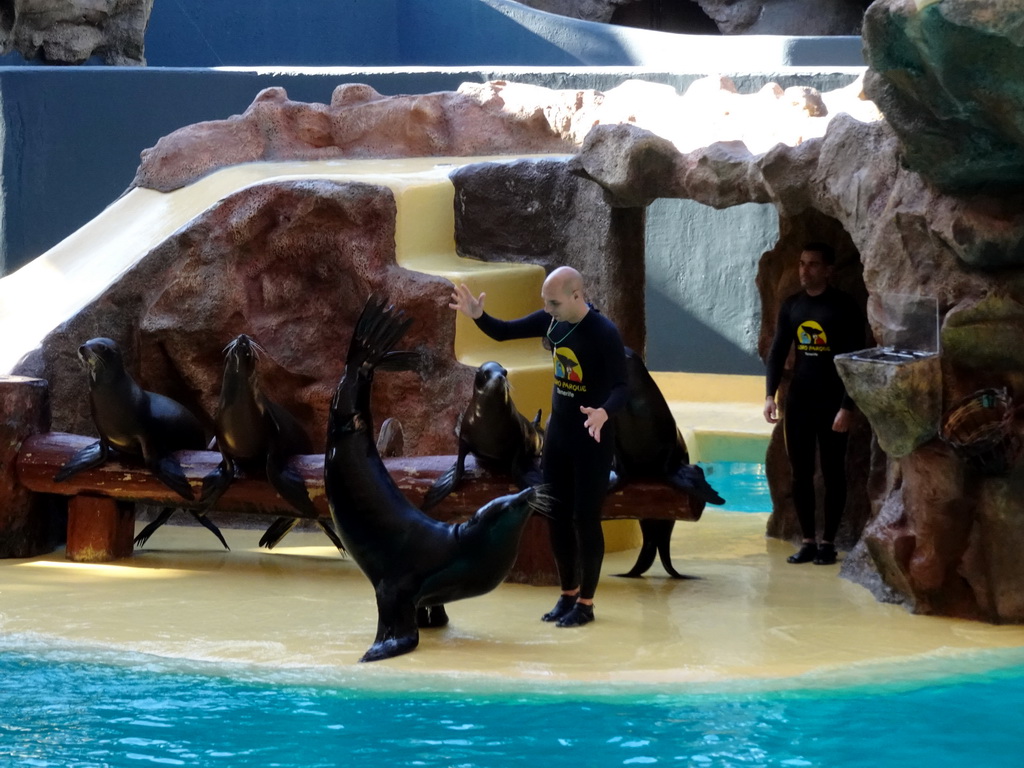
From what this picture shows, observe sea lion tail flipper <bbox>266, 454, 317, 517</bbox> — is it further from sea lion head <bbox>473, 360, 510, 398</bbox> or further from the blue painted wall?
the blue painted wall

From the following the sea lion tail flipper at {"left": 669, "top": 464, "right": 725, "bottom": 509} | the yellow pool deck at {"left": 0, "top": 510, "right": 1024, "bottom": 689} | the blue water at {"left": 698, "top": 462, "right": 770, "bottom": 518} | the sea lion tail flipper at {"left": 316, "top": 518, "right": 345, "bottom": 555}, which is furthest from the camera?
the blue water at {"left": 698, "top": 462, "right": 770, "bottom": 518}

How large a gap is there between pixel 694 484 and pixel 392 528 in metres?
1.61

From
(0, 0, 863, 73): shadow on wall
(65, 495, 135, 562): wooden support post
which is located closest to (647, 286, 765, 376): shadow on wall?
(0, 0, 863, 73): shadow on wall

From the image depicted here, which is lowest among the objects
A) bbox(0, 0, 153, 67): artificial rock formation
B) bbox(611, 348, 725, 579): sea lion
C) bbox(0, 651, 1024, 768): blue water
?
bbox(0, 651, 1024, 768): blue water

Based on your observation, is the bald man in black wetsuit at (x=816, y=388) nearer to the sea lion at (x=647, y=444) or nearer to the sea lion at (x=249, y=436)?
the sea lion at (x=647, y=444)

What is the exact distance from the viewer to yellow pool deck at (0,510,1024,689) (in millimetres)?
5328

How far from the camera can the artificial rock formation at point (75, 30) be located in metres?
13.6

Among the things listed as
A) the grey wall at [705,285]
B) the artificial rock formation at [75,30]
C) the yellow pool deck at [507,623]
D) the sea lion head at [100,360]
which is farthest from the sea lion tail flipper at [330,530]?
the artificial rock formation at [75,30]

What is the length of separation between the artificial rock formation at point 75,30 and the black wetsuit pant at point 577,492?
9536 mm

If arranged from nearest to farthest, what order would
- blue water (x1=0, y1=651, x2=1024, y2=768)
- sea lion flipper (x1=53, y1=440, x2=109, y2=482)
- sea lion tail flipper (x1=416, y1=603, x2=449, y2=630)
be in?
blue water (x1=0, y1=651, x2=1024, y2=768) → sea lion tail flipper (x1=416, y1=603, x2=449, y2=630) → sea lion flipper (x1=53, y1=440, x2=109, y2=482)

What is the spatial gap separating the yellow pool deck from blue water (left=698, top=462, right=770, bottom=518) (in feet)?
6.70

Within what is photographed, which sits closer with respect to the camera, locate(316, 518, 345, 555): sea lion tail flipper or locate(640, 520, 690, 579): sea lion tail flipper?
locate(640, 520, 690, 579): sea lion tail flipper

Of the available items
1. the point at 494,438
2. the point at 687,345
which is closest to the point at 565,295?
the point at 494,438

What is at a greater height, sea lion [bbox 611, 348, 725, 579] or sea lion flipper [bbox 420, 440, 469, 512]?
sea lion [bbox 611, 348, 725, 579]
